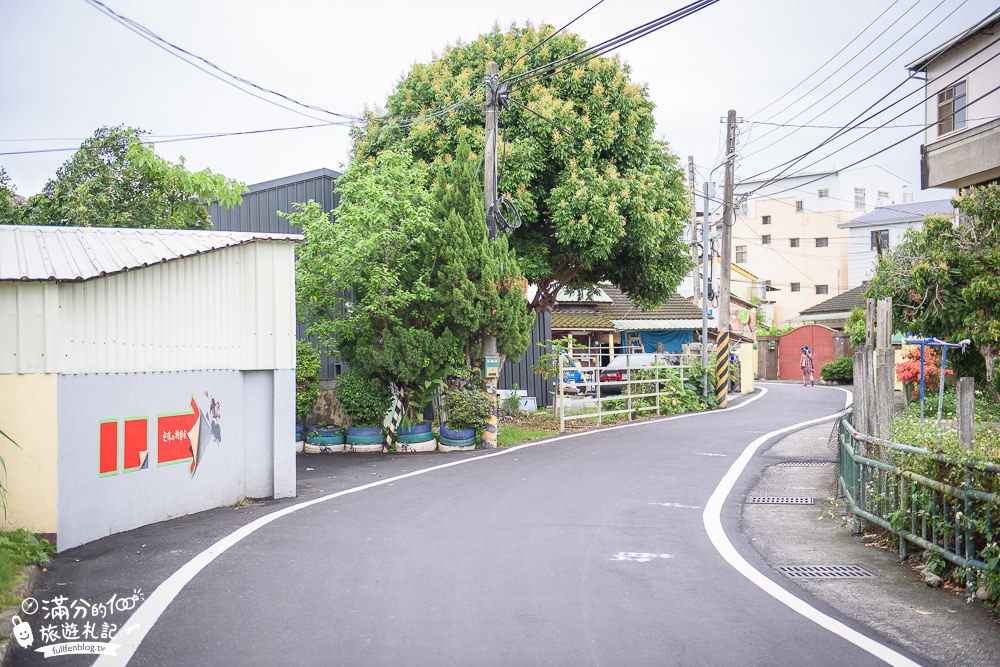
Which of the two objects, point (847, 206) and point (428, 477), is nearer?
point (428, 477)

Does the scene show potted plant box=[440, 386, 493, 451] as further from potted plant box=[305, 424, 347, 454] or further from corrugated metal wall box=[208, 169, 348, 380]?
corrugated metal wall box=[208, 169, 348, 380]

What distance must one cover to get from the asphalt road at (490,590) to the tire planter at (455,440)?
5.19 meters

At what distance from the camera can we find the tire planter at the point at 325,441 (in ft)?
57.4

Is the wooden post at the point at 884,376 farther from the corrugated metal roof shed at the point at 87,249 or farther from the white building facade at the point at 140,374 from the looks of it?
the corrugated metal roof shed at the point at 87,249

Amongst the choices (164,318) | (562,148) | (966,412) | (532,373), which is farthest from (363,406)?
(966,412)

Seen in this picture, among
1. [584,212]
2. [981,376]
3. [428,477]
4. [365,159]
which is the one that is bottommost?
[428,477]

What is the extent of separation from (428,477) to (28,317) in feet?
22.0

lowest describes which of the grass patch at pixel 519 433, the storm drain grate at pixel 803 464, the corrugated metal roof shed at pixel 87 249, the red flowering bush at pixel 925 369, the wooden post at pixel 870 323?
the storm drain grate at pixel 803 464

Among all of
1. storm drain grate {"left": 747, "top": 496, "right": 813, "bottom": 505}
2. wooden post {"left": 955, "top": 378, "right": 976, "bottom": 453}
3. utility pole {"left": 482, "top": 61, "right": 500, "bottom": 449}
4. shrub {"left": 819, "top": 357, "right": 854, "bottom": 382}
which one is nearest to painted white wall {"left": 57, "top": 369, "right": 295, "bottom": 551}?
storm drain grate {"left": 747, "top": 496, "right": 813, "bottom": 505}

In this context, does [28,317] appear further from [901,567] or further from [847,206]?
[847,206]

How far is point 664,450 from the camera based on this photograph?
16.9 meters

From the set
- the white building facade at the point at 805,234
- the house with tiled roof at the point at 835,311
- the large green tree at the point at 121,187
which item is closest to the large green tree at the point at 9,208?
the large green tree at the point at 121,187

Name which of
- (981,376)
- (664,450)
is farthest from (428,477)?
(981,376)

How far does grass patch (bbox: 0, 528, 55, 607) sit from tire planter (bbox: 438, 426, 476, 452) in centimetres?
992
